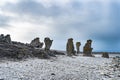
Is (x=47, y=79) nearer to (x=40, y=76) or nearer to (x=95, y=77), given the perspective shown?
(x=40, y=76)

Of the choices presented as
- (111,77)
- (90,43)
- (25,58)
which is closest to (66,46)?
(90,43)

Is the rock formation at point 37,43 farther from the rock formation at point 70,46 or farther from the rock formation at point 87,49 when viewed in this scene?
the rock formation at point 87,49

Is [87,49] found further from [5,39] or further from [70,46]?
[5,39]

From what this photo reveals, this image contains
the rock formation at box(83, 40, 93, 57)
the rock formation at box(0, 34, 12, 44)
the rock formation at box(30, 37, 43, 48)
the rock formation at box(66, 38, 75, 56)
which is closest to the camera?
the rock formation at box(0, 34, 12, 44)

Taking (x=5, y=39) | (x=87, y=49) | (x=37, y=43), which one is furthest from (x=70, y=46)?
(x=5, y=39)

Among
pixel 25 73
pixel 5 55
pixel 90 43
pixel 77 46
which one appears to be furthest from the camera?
Answer: pixel 77 46

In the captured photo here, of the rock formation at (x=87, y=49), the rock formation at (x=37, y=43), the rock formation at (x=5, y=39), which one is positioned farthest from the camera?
the rock formation at (x=87, y=49)

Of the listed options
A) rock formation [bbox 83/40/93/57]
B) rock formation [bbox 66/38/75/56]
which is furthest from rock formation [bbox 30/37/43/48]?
rock formation [bbox 83/40/93/57]

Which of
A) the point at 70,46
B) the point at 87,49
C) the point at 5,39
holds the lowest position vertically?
the point at 87,49

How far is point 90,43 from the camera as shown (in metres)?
70.0

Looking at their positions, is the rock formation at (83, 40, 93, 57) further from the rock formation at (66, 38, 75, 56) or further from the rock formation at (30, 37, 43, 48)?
the rock formation at (30, 37, 43, 48)

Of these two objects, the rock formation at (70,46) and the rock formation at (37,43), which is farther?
the rock formation at (37,43)

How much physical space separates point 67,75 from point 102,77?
3312mm

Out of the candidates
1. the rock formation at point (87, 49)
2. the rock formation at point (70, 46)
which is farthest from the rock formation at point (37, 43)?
the rock formation at point (87, 49)
